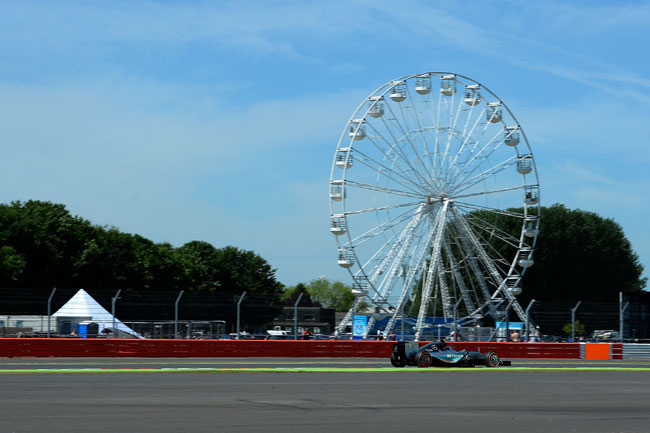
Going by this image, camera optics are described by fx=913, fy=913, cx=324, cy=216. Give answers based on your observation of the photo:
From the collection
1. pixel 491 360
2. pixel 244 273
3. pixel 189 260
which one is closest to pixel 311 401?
pixel 491 360

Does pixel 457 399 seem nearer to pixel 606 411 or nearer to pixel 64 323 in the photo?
pixel 606 411

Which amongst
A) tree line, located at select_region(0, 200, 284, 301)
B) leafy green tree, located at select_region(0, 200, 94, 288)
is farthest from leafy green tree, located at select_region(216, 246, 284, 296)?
leafy green tree, located at select_region(0, 200, 94, 288)

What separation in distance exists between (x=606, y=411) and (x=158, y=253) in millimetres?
73969

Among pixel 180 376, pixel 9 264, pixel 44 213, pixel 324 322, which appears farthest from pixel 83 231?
pixel 180 376

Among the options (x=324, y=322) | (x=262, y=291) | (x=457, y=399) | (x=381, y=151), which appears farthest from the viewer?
(x=262, y=291)

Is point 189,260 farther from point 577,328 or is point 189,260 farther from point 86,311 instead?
point 577,328

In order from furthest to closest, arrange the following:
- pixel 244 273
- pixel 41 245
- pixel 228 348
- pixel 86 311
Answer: pixel 244 273, pixel 41 245, pixel 86 311, pixel 228 348

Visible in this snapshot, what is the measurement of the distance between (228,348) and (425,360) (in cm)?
825

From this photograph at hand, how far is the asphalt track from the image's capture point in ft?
36.6

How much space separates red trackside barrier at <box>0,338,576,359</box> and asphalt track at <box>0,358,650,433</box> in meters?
5.17

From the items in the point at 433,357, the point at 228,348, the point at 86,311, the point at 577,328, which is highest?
the point at 86,311

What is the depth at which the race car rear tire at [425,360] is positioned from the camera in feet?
83.3

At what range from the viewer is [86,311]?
33.5 meters

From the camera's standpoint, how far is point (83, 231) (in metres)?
75.2
